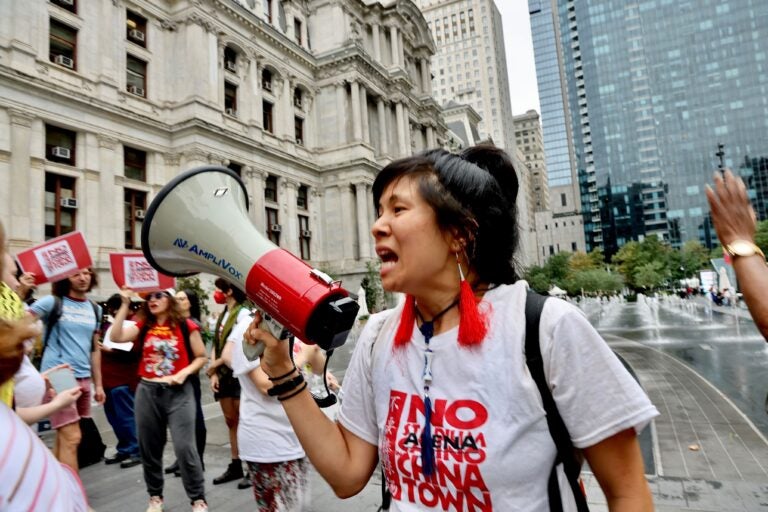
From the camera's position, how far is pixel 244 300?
397cm

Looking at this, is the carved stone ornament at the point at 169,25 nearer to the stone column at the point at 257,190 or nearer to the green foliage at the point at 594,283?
the stone column at the point at 257,190

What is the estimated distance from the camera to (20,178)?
16781 millimetres

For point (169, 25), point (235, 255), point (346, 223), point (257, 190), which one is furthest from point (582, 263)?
point (235, 255)

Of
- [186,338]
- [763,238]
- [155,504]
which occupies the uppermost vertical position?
[763,238]

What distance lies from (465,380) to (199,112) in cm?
2459

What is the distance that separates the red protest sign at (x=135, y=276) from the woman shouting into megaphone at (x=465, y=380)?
10.7 ft

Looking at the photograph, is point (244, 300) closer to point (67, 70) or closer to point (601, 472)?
point (601, 472)

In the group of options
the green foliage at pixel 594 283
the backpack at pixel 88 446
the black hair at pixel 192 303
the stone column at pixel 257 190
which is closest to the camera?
the backpack at pixel 88 446

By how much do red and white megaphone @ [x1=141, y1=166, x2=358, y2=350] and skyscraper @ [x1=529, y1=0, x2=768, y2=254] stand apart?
358ft

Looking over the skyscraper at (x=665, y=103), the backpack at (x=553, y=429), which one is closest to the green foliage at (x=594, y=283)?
the skyscraper at (x=665, y=103)

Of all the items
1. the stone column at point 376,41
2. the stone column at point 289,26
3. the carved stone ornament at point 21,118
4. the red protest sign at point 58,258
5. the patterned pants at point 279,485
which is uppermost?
the stone column at point 376,41

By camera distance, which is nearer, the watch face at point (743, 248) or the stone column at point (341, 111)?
the watch face at point (743, 248)

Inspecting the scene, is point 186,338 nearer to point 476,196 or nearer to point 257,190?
point 476,196

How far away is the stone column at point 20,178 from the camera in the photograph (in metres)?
16.5
